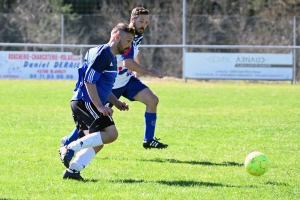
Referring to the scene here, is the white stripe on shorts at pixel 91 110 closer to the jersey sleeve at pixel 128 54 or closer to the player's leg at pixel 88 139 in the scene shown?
the player's leg at pixel 88 139

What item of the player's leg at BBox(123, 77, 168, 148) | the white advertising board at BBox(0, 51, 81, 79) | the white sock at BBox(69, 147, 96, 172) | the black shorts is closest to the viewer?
the white sock at BBox(69, 147, 96, 172)

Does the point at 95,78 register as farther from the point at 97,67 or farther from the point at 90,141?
the point at 90,141

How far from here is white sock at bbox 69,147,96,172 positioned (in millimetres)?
5742

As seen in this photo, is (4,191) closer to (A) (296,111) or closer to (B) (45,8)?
(A) (296,111)

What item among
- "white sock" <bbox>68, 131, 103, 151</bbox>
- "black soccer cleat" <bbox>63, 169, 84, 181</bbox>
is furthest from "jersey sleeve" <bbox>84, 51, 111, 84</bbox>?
"black soccer cleat" <bbox>63, 169, 84, 181</bbox>

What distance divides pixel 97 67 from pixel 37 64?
16.3m

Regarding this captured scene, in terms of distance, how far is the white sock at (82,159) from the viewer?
18.8ft

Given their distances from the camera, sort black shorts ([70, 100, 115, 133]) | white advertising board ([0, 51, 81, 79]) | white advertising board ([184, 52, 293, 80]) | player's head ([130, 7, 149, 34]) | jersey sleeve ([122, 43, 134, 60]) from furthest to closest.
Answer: white advertising board ([0, 51, 81, 79]), white advertising board ([184, 52, 293, 80]), player's head ([130, 7, 149, 34]), jersey sleeve ([122, 43, 134, 60]), black shorts ([70, 100, 115, 133])

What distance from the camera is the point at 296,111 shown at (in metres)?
12.7

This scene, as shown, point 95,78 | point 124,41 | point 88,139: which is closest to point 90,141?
point 88,139

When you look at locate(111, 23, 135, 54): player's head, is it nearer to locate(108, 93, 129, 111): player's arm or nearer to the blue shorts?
locate(108, 93, 129, 111): player's arm

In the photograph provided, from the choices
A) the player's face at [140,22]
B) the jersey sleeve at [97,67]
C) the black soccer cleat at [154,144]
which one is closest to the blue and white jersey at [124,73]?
the player's face at [140,22]

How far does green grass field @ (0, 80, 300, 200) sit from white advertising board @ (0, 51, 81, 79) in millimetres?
6434

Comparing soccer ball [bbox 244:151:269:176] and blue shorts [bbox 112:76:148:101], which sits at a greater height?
blue shorts [bbox 112:76:148:101]
